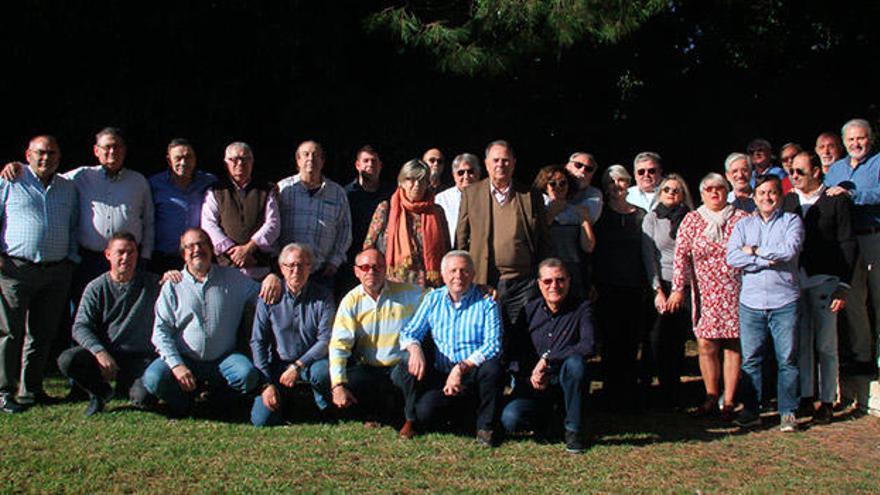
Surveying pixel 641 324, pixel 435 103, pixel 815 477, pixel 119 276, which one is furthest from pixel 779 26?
pixel 119 276

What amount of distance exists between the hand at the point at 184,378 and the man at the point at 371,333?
859mm

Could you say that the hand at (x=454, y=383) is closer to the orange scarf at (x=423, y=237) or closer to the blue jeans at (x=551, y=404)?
the blue jeans at (x=551, y=404)

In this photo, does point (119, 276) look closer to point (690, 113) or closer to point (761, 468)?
point (761, 468)

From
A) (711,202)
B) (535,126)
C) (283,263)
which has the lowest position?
(283,263)

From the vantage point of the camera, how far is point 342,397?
212 inches

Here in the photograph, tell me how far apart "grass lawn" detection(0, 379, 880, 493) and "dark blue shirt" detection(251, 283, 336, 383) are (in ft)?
1.49

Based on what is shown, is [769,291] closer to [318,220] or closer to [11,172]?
[318,220]

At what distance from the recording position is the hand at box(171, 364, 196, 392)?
5484mm

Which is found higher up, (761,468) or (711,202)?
(711,202)

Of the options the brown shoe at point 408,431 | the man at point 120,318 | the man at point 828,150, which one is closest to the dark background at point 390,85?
the man at point 120,318

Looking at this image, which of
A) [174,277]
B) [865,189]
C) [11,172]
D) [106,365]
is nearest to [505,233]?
[174,277]

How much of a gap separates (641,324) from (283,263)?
101 inches

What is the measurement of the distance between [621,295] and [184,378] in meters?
3.00

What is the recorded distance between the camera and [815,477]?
473cm
